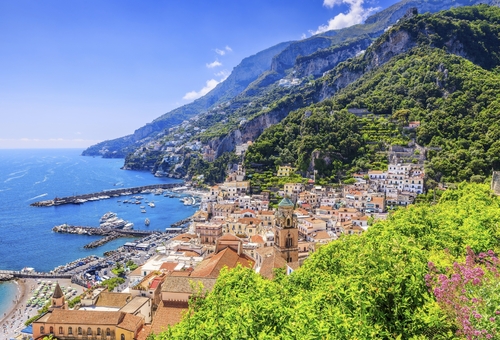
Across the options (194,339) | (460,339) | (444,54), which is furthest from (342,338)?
(444,54)

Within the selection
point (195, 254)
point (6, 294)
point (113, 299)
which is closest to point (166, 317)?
point (113, 299)

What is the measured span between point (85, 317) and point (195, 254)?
55.0 ft

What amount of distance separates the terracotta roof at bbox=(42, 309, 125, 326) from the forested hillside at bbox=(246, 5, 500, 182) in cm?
5374

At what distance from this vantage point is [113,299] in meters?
29.6

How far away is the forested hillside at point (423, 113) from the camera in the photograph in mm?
62531

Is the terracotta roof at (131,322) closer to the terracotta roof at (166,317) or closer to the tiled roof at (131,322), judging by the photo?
the tiled roof at (131,322)

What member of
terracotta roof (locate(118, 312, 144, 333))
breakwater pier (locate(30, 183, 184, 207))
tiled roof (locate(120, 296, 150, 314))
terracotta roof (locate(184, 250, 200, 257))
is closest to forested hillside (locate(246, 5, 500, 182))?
terracotta roof (locate(184, 250, 200, 257))

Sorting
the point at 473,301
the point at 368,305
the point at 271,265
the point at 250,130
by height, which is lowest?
the point at 271,265

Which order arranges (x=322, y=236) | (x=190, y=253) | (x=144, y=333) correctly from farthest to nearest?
(x=322, y=236) → (x=190, y=253) → (x=144, y=333)

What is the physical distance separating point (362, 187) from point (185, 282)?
153ft

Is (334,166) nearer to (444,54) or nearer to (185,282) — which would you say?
(444,54)

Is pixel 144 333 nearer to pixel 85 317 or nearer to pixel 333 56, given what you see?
pixel 85 317

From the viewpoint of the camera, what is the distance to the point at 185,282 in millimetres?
23578

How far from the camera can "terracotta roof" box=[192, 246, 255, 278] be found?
85.4 ft
